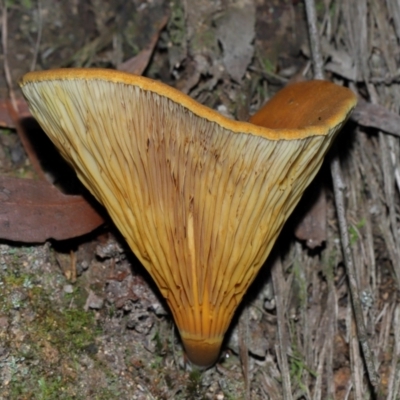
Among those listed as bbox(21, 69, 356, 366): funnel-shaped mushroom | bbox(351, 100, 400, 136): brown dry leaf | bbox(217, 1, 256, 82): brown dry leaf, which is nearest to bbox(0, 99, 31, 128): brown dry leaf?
bbox(21, 69, 356, 366): funnel-shaped mushroom

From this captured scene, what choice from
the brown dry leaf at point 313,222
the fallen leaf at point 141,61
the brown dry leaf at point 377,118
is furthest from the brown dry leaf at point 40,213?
the brown dry leaf at point 377,118

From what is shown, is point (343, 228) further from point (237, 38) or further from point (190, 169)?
point (237, 38)

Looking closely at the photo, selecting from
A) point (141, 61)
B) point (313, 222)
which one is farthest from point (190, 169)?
point (141, 61)

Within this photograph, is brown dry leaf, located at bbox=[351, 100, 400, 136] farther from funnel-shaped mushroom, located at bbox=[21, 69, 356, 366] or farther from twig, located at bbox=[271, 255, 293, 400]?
twig, located at bbox=[271, 255, 293, 400]

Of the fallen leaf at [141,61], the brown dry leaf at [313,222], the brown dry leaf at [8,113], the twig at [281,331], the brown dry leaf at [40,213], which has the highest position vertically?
the fallen leaf at [141,61]

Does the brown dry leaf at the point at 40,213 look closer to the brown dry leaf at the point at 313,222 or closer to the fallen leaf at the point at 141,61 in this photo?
the fallen leaf at the point at 141,61

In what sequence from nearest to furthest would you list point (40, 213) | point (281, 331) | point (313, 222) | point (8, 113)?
point (40, 213) < point (281, 331) < point (313, 222) < point (8, 113)
